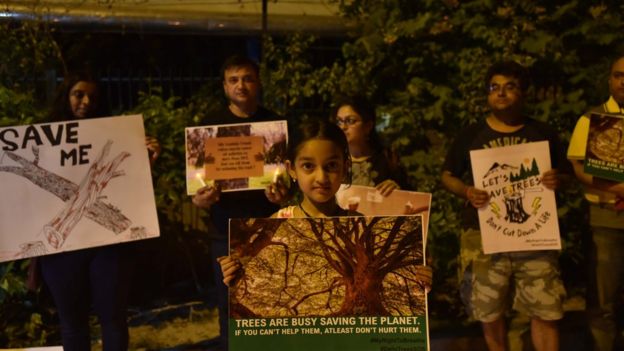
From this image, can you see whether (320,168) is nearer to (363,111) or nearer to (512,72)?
(363,111)

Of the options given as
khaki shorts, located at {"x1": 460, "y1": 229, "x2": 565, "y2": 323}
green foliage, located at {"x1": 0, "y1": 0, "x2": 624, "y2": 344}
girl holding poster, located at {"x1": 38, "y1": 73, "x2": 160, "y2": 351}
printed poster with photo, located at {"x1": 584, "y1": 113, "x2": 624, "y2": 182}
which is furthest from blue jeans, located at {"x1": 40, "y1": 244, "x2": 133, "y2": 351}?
printed poster with photo, located at {"x1": 584, "y1": 113, "x2": 624, "y2": 182}

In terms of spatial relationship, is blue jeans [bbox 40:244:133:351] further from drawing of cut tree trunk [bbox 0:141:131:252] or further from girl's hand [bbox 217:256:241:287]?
girl's hand [bbox 217:256:241:287]

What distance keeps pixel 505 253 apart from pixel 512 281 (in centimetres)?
22

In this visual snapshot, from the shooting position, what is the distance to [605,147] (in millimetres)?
3553

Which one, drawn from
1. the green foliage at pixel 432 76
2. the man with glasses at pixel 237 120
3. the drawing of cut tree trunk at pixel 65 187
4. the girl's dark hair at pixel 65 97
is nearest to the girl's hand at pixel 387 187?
the man with glasses at pixel 237 120

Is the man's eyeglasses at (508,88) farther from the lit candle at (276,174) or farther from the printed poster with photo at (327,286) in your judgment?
the printed poster with photo at (327,286)

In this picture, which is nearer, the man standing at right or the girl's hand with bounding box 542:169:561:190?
the girl's hand with bounding box 542:169:561:190

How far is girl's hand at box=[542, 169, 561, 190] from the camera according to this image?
357cm

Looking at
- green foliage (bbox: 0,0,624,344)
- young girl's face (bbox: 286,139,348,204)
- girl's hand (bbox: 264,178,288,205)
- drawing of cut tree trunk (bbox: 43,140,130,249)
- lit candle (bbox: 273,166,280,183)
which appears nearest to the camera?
young girl's face (bbox: 286,139,348,204)

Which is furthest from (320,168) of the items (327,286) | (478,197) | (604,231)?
(604,231)

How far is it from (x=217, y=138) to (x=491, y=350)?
2.10 m

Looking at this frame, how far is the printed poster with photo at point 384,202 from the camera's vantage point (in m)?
Answer: 3.46

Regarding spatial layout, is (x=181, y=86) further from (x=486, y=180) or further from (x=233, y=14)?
(x=486, y=180)

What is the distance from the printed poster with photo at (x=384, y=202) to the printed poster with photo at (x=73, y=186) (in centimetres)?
108
